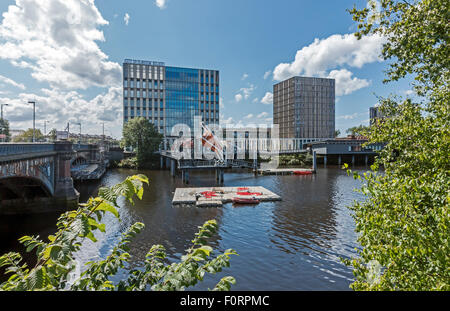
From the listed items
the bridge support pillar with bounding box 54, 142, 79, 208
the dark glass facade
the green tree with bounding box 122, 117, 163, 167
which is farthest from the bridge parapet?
the dark glass facade

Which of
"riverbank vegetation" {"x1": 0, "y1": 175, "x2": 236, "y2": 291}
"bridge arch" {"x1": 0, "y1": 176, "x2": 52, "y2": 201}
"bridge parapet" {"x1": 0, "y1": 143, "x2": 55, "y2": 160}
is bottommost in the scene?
"bridge arch" {"x1": 0, "y1": 176, "x2": 52, "y2": 201}

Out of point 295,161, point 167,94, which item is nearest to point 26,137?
point 167,94

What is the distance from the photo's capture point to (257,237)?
71.9 feet

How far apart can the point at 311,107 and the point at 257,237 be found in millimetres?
157023

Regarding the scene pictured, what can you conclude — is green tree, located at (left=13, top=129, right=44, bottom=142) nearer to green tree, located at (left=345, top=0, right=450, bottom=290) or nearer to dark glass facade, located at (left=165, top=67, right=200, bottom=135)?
dark glass facade, located at (left=165, top=67, right=200, bottom=135)

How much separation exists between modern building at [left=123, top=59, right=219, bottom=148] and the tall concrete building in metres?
62.8

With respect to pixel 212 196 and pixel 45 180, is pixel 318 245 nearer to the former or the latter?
pixel 212 196

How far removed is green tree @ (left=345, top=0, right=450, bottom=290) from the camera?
16.6 feet

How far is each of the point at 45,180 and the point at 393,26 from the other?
105 feet

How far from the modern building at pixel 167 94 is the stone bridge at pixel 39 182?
8191 centimetres

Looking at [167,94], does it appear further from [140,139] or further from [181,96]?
[140,139]

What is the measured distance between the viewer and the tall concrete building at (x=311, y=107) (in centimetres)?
16425

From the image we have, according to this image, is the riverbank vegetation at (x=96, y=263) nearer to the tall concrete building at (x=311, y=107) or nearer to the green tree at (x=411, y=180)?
the green tree at (x=411, y=180)

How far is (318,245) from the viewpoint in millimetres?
20172
